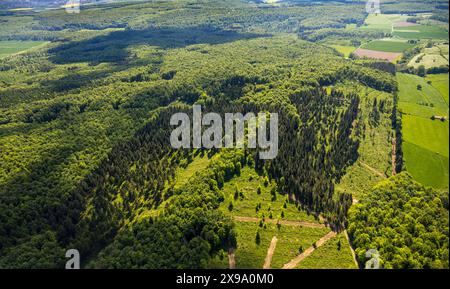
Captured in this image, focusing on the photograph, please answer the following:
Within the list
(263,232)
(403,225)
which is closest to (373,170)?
(403,225)

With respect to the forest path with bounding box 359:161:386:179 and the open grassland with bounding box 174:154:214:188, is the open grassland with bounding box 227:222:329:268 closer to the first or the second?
the open grassland with bounding box 174:154:214:188

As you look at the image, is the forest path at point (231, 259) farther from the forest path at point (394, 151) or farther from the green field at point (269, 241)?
the forest path at point (394, 151)

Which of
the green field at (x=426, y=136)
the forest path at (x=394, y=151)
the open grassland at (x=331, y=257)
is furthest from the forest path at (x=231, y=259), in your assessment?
the forest path at (x=394, y=151)

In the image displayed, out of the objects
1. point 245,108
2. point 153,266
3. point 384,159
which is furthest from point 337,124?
point 153,266

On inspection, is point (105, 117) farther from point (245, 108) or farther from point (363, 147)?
point (363, 147)

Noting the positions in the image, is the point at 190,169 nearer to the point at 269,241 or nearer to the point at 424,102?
the point at 269,241

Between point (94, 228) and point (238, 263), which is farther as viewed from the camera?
point (94, 228)
